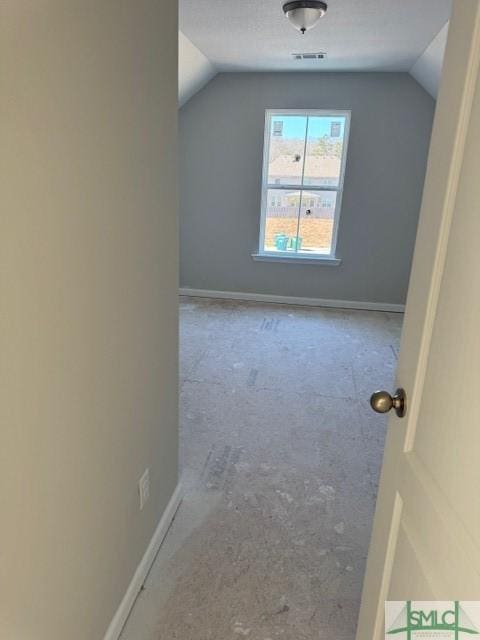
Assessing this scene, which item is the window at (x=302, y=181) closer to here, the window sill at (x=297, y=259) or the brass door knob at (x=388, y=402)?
the window sill at (x=297, y=259)

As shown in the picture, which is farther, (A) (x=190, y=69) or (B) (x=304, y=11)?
(A) (x=190, y=69)

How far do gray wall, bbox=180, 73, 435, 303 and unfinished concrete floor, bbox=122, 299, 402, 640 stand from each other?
1.06 m

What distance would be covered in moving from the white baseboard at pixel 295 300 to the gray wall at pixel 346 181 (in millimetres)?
56

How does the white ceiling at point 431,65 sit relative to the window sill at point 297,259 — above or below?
above

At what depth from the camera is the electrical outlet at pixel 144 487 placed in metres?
1.50

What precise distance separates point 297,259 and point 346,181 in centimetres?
91

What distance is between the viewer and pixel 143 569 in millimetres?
1563

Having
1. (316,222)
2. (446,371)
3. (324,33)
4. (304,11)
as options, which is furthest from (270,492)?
(316,222)

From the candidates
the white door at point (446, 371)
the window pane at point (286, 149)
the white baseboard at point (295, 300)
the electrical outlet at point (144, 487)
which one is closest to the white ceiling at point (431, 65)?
the window pane at point (286, 149)

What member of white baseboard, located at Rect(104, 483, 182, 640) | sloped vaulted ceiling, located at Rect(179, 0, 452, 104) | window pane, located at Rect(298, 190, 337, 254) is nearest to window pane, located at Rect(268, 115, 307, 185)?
window pane, located at Rect(298, 190, 337, 254)

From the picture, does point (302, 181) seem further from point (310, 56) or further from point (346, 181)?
point (310, 56)

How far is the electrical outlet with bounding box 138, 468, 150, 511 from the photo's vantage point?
1496 millimetres

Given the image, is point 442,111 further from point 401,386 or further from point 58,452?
point 58,452


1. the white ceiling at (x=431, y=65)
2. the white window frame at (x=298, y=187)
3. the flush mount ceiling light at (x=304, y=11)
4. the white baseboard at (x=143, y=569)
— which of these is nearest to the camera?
the white baseboard at (x=143, y=569)
